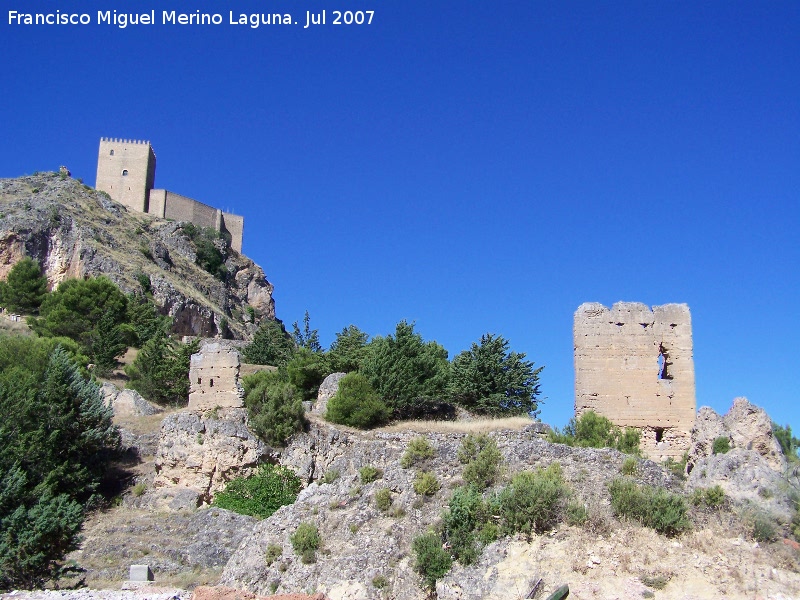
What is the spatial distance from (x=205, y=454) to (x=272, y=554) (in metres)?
8.94

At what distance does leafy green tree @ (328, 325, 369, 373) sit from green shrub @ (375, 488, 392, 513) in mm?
13776

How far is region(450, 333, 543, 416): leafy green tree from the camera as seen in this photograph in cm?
2656

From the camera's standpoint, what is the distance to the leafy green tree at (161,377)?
32531 mm

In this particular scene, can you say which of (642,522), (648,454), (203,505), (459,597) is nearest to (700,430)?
(648,454)

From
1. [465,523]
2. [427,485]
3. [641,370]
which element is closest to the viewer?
[465,523]

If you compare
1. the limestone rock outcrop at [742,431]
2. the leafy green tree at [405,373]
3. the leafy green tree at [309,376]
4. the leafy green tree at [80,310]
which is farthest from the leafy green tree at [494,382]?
the leafy green tree at [80,310]

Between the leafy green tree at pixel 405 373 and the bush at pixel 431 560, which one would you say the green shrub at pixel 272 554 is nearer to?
the bush at pixel 431 560

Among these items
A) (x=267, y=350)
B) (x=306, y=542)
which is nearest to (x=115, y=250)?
(x=267, y=350)

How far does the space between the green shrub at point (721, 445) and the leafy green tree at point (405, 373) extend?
34.1ft

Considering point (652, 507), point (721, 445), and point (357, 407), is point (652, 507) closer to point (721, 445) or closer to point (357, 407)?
point (721, 445)

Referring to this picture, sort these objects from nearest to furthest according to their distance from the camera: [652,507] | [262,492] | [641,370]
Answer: [652,507] < [641,370] < [262,492]

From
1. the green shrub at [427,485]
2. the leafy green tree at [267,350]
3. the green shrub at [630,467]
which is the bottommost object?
the green shrub at [427,485]

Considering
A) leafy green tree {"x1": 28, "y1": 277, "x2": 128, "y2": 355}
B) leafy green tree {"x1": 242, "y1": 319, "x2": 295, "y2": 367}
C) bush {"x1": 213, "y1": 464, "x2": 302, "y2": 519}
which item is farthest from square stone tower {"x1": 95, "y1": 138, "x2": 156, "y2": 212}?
bush {"x1": 213, "y1": 464, "x2": 302, "y2": 519}

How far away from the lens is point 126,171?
7462cm
